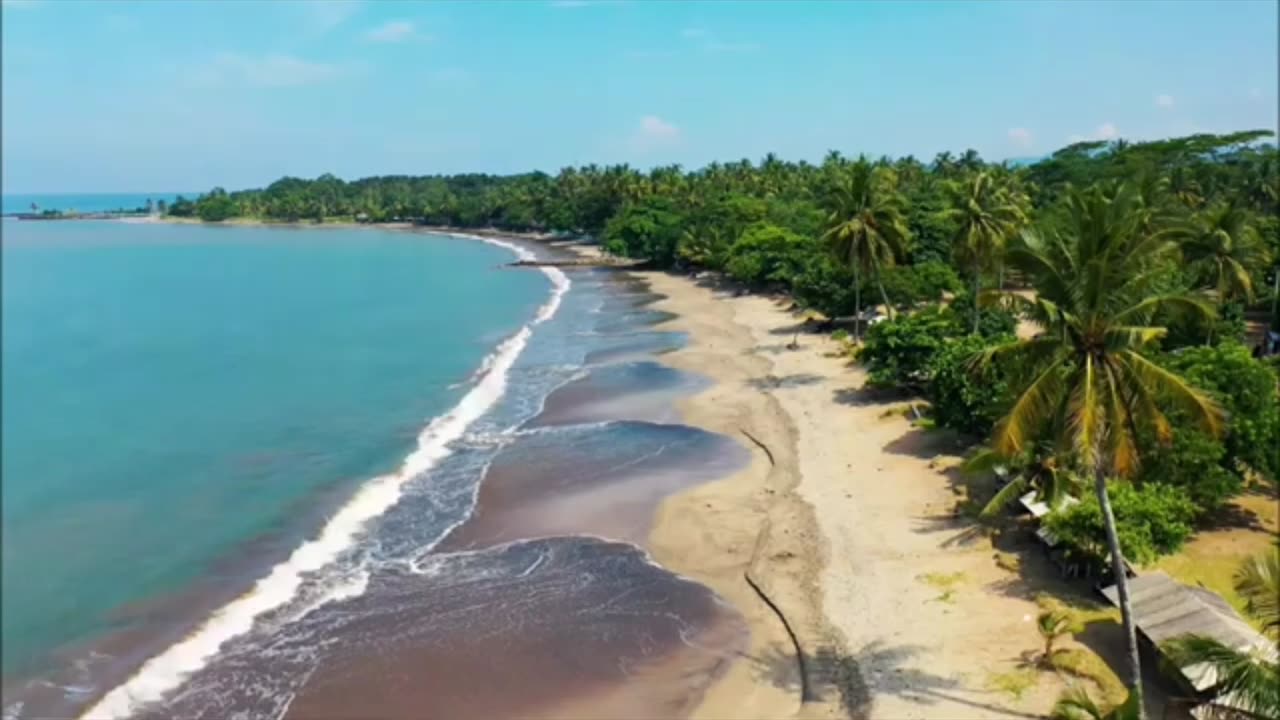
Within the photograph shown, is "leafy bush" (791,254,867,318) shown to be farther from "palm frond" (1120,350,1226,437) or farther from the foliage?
"palm frond" (1120,350,1226,437)

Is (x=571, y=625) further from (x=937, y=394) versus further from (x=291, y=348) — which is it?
(x=291, y=348)

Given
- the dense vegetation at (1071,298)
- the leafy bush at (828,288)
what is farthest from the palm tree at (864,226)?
the leafy bush at (828,288)

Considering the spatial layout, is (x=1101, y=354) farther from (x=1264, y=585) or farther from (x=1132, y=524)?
(x=1132, y=524)

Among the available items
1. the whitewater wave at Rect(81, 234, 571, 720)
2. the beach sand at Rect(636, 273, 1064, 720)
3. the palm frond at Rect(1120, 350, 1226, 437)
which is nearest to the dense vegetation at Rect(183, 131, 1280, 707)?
the palm frond at Rect(1120, 350, 1226, 437)

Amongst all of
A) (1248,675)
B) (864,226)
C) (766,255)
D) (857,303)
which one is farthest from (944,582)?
(766,255)

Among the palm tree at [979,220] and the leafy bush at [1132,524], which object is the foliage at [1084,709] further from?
the palm tree at [979,220]

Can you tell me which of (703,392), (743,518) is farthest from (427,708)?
(703,392)
